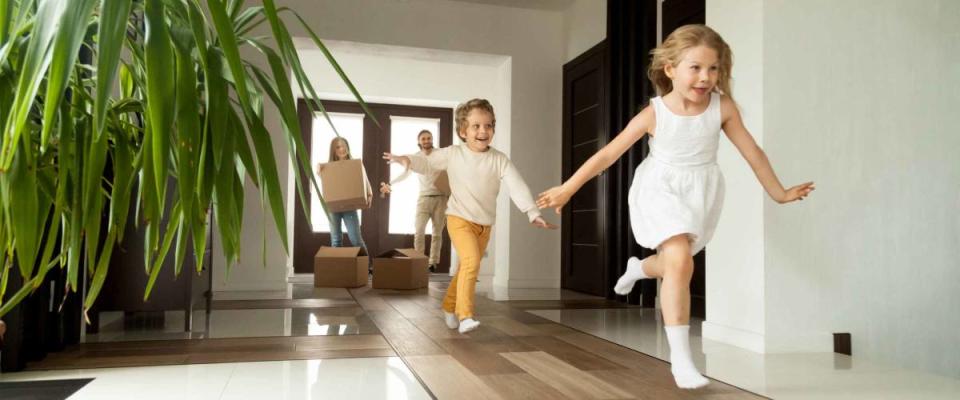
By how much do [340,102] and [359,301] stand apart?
13.3ft

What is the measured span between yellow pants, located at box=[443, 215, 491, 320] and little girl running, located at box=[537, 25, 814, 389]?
3.17 feet

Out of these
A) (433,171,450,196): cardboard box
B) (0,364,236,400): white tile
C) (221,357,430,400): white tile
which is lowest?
(0,364,236,400): white tile

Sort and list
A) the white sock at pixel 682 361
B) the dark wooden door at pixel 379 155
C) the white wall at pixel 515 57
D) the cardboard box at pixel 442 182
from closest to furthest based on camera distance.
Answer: the white sock at pixel 682 361
the white wall at pixel 515 57
the cardboard box at pixel 442 182
the dark wooden door at pixel 379 155

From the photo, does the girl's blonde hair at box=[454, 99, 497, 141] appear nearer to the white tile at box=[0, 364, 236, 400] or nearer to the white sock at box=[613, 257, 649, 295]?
the white sock at box=[613, 257, 649, 295]

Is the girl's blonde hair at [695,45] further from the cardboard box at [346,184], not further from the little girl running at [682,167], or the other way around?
the cardboard box at [346,184]

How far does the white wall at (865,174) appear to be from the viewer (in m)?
2.63

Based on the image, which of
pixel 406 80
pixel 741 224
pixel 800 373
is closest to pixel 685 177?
pixel 800 373

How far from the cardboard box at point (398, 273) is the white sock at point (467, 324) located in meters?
2.07

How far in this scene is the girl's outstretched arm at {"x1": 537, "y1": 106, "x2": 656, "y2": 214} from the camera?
184 centimetres

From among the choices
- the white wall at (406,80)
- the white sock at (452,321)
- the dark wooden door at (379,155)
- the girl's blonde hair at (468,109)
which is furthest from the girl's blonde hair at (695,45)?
the dark wooden door at (379,155)

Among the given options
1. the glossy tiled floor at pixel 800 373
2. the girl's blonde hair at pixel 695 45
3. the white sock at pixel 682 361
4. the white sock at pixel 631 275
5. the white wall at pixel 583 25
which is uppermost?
the white wall at pixel 583 25

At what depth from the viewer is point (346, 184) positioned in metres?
5.21

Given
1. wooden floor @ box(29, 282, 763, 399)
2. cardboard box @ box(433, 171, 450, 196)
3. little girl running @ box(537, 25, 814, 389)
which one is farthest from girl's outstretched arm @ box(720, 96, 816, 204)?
cardboard box @ box(433, 171, 450, 196)

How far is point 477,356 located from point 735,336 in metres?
1.13
